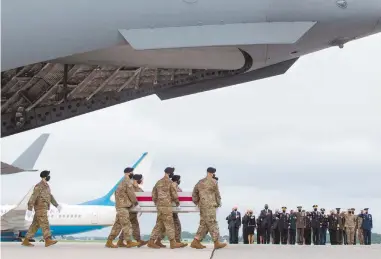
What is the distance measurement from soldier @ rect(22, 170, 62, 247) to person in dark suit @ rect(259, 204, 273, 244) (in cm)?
961

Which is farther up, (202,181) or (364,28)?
(364,28)

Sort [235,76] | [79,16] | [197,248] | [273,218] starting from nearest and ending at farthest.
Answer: [79,16] → [197,248] → [235,76] → [273,218]

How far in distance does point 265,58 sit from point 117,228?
3.93 meters

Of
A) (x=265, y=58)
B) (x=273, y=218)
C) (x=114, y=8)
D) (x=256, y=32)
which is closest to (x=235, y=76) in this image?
(x=265, y=58)

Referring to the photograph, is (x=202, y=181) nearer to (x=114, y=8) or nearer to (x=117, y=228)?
(x=117, y=228)

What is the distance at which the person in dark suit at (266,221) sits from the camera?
62.4ft

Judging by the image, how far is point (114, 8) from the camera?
879cm

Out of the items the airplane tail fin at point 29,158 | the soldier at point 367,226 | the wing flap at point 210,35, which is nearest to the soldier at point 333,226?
the soldier at point 367,226

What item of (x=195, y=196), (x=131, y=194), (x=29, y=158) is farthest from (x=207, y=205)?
(x=29, y=158)

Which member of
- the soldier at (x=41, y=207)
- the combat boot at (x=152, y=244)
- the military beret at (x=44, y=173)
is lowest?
the combat boot at (x=152, y=244)

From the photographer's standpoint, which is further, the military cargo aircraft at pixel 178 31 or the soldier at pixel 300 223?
the soldier at pixel 300 223

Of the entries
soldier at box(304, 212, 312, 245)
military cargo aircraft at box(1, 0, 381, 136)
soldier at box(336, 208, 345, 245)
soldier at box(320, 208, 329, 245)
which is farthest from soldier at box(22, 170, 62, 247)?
soldier at box(336, 208, 345, 245)

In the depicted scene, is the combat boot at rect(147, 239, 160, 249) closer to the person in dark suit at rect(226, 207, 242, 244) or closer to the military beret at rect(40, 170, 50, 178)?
the military beret at rect(40, 170, 50, 178)

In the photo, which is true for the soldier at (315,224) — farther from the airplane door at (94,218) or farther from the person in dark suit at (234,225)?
the airplane door at (94,218)
